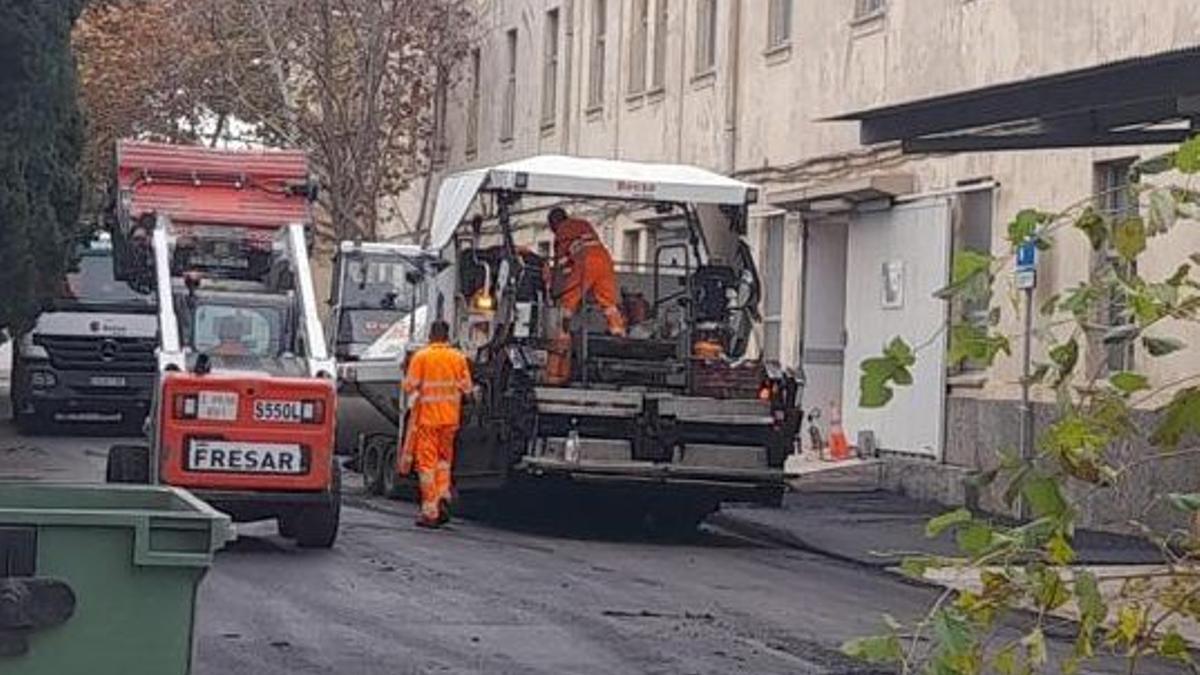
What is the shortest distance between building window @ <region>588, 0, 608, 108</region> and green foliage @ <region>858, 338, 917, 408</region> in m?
32.1

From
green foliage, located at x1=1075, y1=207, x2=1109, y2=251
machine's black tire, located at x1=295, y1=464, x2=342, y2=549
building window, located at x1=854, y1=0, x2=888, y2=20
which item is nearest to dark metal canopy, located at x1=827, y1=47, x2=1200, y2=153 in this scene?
machine's black tire, located at x1=295, y1=464, x2=342, y2=549

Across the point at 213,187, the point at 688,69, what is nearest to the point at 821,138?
the point at 688,69

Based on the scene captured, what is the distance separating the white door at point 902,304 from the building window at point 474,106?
61.3 feet

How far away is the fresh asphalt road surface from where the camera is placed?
39.9 ft

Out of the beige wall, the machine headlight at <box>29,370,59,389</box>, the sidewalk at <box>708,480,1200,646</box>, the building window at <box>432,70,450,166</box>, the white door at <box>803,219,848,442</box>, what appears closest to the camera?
the sidewalk at <box>708,480,1200,646</box>

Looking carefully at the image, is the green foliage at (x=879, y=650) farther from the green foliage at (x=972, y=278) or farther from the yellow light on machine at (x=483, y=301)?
the yellow light on machine at (x=483, y=301)

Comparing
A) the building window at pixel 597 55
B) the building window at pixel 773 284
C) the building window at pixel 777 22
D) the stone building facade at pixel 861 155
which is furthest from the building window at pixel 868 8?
the building window at pixel 597 55

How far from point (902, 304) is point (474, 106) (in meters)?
21.3

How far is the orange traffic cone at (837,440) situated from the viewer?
2762 centimetres

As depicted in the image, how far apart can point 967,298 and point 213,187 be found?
15.5 m

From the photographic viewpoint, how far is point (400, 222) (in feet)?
162

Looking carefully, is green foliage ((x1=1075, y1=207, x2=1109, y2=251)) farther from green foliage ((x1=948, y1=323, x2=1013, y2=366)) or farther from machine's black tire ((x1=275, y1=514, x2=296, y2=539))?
machine's black tire ((x1=275, y1=514, x2=296, y2=539))

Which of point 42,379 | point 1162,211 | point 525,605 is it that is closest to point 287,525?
point 525,605

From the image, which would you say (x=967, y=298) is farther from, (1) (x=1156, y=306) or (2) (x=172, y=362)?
(2) (x=172, y=362)
